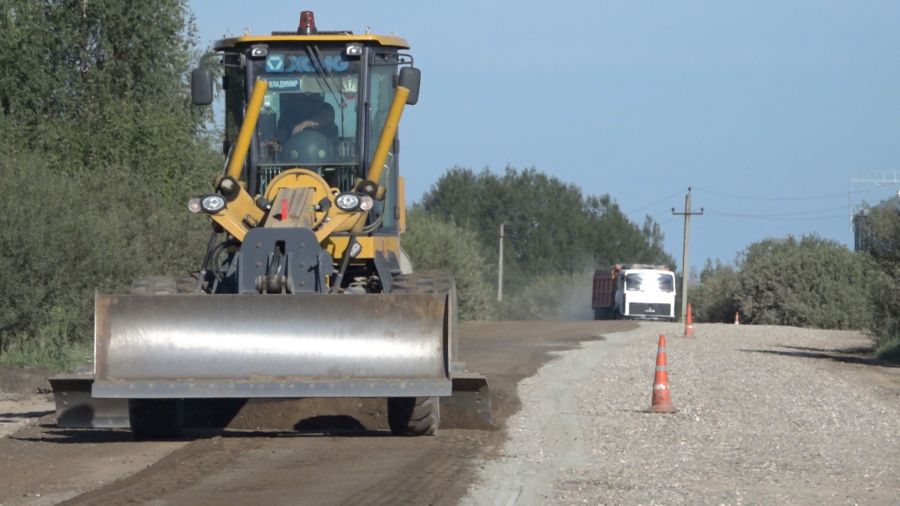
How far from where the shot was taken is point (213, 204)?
1355 centimetres

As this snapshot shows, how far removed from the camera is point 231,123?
14953 millimetres

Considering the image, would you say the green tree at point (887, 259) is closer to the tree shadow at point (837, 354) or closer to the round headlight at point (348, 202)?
the tree shadow at point (837, 354)

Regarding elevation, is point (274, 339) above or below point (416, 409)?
above

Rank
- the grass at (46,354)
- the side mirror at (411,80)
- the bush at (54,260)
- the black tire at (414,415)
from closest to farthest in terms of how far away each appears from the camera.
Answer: the black tire at (414,415) < the side mirror at (411,80) < the grass at (46,354) < the bush at (54,260)

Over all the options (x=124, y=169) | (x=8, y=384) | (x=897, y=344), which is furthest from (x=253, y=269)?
(x=897, y=344)

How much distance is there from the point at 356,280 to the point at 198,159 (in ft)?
63.2

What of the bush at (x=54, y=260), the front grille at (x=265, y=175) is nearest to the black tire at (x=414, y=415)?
the front grille at (x=265, y=175)

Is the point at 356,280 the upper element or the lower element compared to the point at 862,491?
upper

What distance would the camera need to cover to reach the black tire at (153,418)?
13.2 meters

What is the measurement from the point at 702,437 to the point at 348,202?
4.22 m

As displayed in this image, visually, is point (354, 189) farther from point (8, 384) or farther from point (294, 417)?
point (8, 384)

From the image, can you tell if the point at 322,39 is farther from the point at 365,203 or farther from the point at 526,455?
the point at 526,455

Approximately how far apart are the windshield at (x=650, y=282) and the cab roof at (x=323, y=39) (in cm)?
4287

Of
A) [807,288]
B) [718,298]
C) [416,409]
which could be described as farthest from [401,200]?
[718,298]
